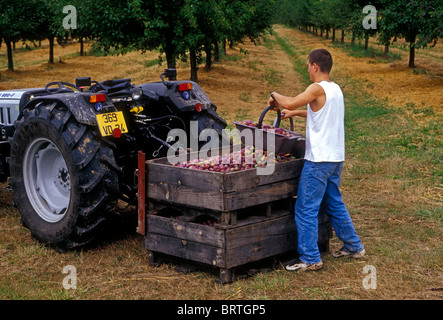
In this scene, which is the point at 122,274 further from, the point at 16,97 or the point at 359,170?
the point at 359,170

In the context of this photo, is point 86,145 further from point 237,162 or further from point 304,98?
point 304,98

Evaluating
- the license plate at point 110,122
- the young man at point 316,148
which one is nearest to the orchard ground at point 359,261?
the young man at point 316,148

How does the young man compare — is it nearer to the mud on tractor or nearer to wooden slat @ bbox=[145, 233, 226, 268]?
wooden slat @ bbox=[145, 233, 226, 268]

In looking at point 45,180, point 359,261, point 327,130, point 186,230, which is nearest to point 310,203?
point 327,130

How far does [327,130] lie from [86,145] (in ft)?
7.31

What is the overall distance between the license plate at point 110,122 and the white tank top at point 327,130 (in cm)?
179

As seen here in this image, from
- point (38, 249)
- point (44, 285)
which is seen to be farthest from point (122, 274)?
point (38, 249)

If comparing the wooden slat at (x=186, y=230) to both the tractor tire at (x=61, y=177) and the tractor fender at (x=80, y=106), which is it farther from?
the tractor fender at (x=80, y=106)

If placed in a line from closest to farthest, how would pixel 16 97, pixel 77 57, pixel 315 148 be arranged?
pixel 315 148 < pixel 16 97 < pixel 77 57

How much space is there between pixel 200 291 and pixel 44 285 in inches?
53.2

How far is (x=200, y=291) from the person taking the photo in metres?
4.38

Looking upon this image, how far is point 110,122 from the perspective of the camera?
498 centimetres

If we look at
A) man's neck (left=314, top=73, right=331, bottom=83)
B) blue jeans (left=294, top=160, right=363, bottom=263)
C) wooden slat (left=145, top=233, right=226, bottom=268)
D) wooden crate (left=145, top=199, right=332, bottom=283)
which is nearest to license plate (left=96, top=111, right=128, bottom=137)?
wooden crate (left=145, top=199, right=332, bottom=283)

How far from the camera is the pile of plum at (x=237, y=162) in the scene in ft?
15.6
